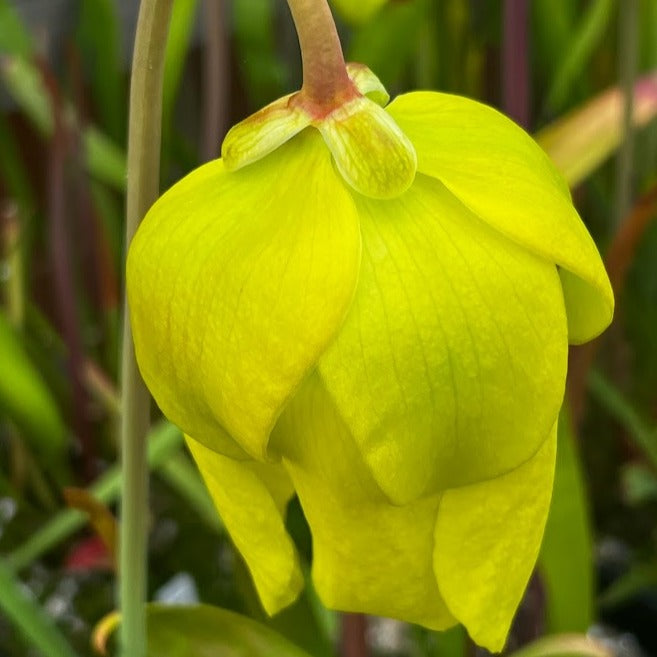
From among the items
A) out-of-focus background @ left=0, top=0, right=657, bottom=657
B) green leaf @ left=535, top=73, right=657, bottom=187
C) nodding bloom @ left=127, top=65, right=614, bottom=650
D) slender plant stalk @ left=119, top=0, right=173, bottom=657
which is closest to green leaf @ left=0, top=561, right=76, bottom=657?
out-of-focus background @ left=0, top=0, right=657, bottom=657

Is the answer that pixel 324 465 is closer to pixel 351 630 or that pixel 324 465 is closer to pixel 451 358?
pixel 451 358

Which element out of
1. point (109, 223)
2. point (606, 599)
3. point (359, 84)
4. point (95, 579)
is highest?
point (359, 84)

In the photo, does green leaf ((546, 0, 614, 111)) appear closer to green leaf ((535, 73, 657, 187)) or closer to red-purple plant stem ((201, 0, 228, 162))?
green leaf ((535, 73, 657, 187))

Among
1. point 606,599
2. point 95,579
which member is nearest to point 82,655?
point 95,579

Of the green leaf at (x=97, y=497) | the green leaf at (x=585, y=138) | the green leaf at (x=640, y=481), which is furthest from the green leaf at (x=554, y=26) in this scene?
the green leaf at (x=97, y=497)

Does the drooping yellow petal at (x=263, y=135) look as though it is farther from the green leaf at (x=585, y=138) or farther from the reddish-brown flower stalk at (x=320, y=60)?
the green leaf at (x=585, y=138)

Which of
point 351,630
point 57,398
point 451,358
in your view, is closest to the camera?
point 451,358

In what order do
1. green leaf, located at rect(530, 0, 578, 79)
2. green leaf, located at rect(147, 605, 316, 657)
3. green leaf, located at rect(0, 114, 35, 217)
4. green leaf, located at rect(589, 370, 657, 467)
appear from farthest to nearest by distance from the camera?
green leaf, located at rect(0, 114, 35, 217), green leaf, located at rect(530, 0, 578, 79), green leaf, located at rect(589, 370, 657, 467), green leaf, located at rect(147, 605, 316, 657)
